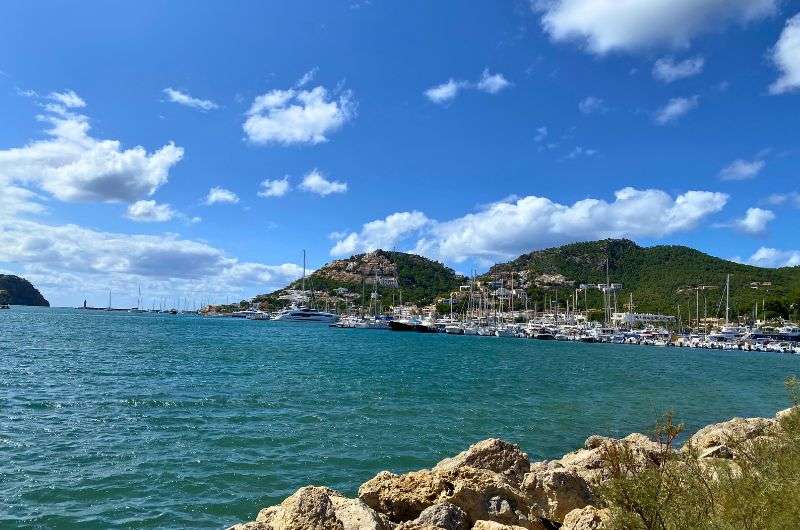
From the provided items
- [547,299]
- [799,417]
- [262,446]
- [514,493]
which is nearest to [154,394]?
[262,446]

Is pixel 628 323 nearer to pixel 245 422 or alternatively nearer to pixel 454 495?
pixel 245 422

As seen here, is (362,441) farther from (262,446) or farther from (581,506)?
(581,506)

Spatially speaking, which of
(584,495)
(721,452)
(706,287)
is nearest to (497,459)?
(584,495)

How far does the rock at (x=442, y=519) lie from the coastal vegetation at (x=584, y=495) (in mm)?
14

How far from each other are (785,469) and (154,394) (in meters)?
25.3

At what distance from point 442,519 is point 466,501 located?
1155 mm

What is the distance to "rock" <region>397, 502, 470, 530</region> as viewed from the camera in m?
8.20

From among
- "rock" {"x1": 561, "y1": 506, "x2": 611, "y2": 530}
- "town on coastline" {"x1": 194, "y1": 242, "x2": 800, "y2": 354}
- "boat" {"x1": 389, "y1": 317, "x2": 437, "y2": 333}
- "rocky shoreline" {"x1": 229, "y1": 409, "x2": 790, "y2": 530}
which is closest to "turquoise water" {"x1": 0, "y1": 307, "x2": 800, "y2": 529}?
"rocky shoreline" {"x1": 229, "y1": 409, "x2": 790, "y2": 530}

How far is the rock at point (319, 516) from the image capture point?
7805mm

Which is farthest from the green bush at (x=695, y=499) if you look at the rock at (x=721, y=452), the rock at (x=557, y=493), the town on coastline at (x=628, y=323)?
the town on coastline at (x=628, y=323)

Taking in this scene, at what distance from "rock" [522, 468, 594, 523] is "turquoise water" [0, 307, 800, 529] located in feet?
16.6

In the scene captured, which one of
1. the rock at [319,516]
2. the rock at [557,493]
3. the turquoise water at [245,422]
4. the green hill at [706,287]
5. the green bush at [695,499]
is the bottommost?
the turquoise water at [245,422]

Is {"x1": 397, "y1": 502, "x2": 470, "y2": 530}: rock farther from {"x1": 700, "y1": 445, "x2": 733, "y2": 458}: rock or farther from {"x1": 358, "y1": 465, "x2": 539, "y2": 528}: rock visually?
{"x1": 700, "y1": 445, "x2": 733, "y2": 458}: rock

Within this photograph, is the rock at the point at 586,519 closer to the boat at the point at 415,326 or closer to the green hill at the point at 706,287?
the boat at the point at 415,326
